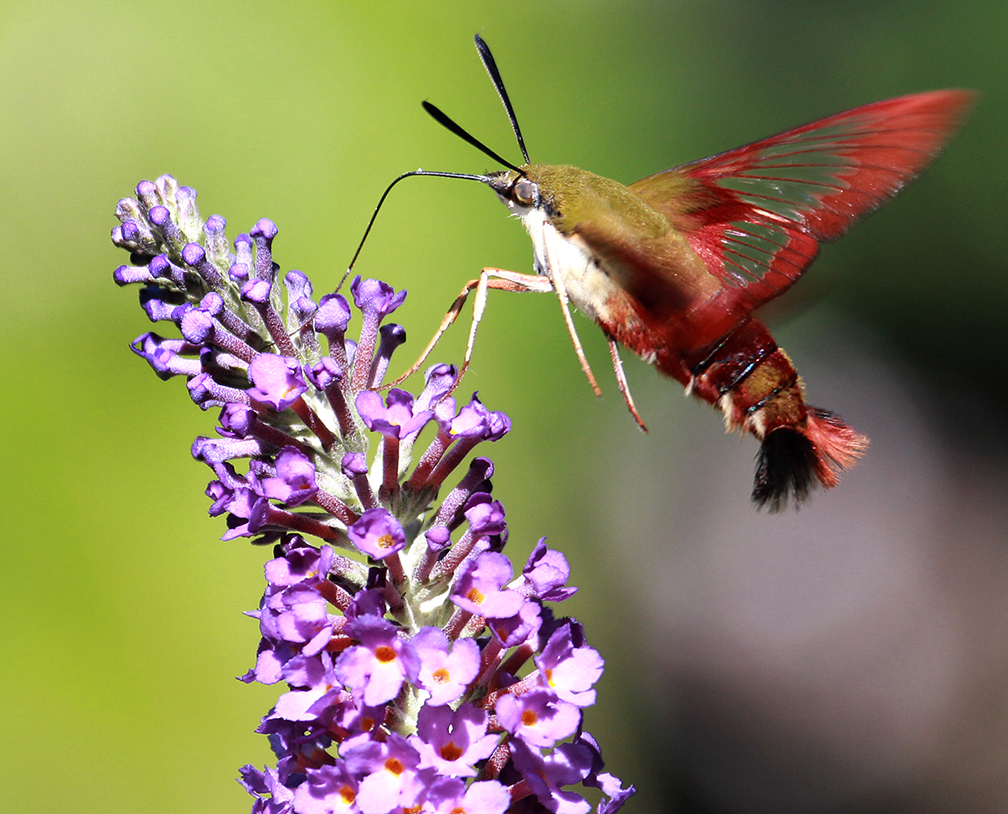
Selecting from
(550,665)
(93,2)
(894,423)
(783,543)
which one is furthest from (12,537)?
(894,423)

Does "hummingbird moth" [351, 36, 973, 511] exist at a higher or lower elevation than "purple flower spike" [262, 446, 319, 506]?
higher

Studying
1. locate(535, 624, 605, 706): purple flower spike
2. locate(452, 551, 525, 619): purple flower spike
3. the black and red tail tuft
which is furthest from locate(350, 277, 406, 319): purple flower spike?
the black and red tail tuft

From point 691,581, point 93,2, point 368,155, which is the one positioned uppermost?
point 93,2

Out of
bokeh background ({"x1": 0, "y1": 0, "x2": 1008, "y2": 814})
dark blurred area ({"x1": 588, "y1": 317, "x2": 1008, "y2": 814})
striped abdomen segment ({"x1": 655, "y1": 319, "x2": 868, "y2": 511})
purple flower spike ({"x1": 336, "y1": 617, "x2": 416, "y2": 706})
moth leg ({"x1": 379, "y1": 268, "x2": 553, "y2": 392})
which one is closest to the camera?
purple flower spike ({"x1": 336, "y1": 617, "x2": 416, "y2": 706})

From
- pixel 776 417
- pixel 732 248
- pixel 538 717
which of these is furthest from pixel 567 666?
pixel 732 248

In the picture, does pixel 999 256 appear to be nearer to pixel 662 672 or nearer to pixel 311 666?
pixel 662 672

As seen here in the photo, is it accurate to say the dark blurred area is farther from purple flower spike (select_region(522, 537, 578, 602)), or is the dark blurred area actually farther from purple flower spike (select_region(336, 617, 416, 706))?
purple flower spike (select_region(336, 617, 416, 706))

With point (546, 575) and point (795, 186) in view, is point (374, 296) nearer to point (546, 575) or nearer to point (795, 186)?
point (546, 575)
